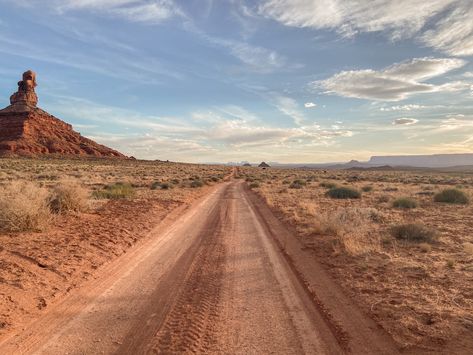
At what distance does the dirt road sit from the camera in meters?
5.09

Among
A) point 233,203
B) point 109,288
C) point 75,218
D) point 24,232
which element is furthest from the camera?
point 233,203

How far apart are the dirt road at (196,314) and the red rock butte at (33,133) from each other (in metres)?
108

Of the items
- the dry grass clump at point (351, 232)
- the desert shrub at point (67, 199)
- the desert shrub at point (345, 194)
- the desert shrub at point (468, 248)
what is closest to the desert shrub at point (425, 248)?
the desert shrub at point (468, 248)

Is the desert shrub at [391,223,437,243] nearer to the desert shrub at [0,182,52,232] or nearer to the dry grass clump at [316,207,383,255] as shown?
the dry grass clump at [316,207,383,255]

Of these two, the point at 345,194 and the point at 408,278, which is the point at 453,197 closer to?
the point at 345,194

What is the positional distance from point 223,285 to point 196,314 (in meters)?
1.51

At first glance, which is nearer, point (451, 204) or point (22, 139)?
point (451, 204)

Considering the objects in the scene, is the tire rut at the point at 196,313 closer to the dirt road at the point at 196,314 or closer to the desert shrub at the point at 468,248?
the dirt road at the point at 196,314

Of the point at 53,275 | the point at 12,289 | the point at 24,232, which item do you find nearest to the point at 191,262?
the point at 53,275

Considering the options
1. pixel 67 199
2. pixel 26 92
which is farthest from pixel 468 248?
pixel 26 92

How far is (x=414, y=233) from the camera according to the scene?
12727mm

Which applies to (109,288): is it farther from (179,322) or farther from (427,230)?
(427,230)

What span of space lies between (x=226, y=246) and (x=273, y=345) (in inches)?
230

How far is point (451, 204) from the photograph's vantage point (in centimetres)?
2359
